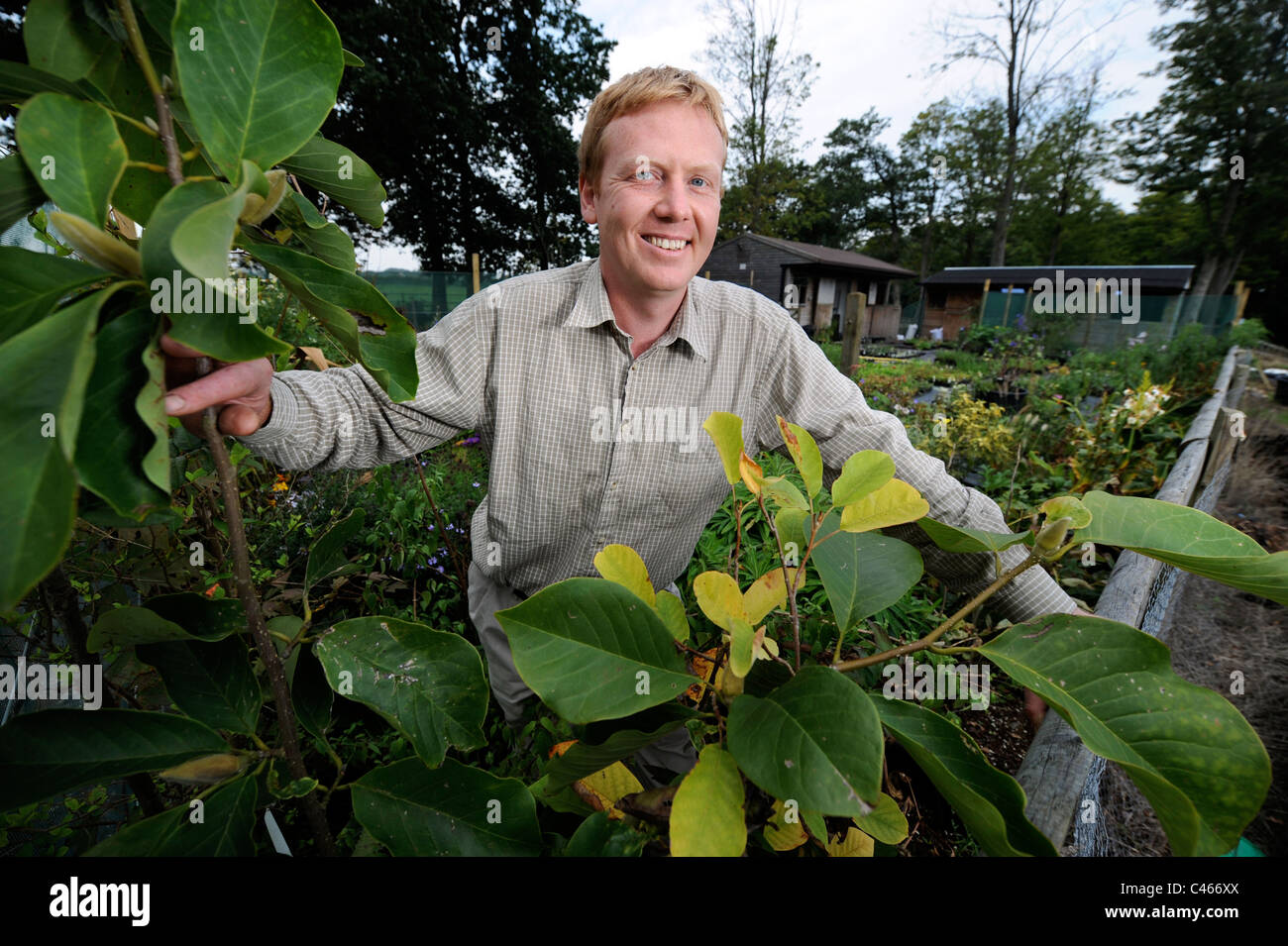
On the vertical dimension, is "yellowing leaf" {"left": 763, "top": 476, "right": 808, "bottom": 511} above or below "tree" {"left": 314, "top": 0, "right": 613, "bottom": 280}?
below

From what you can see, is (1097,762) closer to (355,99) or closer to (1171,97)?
(355,99)

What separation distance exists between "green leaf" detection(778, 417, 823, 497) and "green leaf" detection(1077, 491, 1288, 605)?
0.34 meters

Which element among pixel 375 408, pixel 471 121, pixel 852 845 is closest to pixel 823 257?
pixel 471 121

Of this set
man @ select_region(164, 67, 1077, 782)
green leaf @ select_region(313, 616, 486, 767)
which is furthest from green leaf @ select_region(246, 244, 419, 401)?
man @ select_region(164, 67, 1077, 782)

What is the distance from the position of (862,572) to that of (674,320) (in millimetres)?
1143

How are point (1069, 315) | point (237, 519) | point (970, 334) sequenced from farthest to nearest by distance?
point (970, 334) < point (1069, 315) < point (237, 519)

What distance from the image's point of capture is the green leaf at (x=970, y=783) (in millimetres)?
535

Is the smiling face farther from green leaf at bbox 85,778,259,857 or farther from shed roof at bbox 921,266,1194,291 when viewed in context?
shed roof at bbox 921,266,1194,291

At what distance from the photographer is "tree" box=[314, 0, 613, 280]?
1745 centimetres

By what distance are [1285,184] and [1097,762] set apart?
3279cm

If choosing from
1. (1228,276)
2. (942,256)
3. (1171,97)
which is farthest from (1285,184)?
(942,256)

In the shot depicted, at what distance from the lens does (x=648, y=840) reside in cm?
71

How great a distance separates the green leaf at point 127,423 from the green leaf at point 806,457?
64 centimetres

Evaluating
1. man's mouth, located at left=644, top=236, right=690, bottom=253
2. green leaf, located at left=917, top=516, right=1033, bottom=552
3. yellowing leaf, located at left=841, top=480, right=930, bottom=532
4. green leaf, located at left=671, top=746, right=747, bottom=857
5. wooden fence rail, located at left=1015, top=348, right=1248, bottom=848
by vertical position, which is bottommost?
wooden fence rail, located at left=1015, top=348, right=1248, bottom=848
